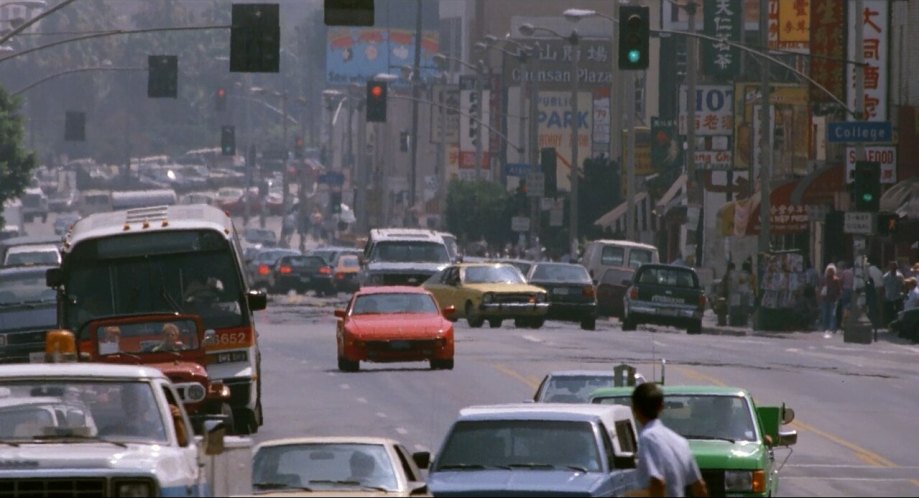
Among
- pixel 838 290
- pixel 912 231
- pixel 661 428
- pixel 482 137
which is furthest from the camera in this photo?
pixel 482 137

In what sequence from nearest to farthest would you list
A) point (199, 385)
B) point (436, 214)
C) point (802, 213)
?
point (199, 385) → point (802, 213) → point (436, 214)

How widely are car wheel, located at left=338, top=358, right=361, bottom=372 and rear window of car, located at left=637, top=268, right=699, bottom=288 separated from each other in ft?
52.6

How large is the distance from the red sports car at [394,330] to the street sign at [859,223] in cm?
1560

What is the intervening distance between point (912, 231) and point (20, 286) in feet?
105

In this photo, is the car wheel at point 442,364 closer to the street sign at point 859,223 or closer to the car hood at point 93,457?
the street sign at point 859,223

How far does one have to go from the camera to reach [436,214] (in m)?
146

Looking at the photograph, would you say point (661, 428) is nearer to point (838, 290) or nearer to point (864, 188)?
point (864, 188)

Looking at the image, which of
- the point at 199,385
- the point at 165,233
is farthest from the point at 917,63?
the point at 199,385

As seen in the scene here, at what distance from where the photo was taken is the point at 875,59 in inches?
2335

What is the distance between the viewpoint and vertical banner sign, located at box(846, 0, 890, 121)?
5862cm

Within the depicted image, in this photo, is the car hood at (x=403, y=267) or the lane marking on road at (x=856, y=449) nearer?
the lane marking on road at (x=856, y=449)

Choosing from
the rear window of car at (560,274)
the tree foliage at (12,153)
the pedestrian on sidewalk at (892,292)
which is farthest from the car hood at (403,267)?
the tree foliage at (12,153)

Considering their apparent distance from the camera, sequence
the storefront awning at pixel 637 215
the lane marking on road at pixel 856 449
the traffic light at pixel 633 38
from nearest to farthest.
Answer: the lane marking on road at pixel 856 449, the traffic light at pixel 633 38, the storefront awning at pixel 637 215

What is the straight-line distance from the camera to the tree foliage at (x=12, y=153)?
8062 cm
